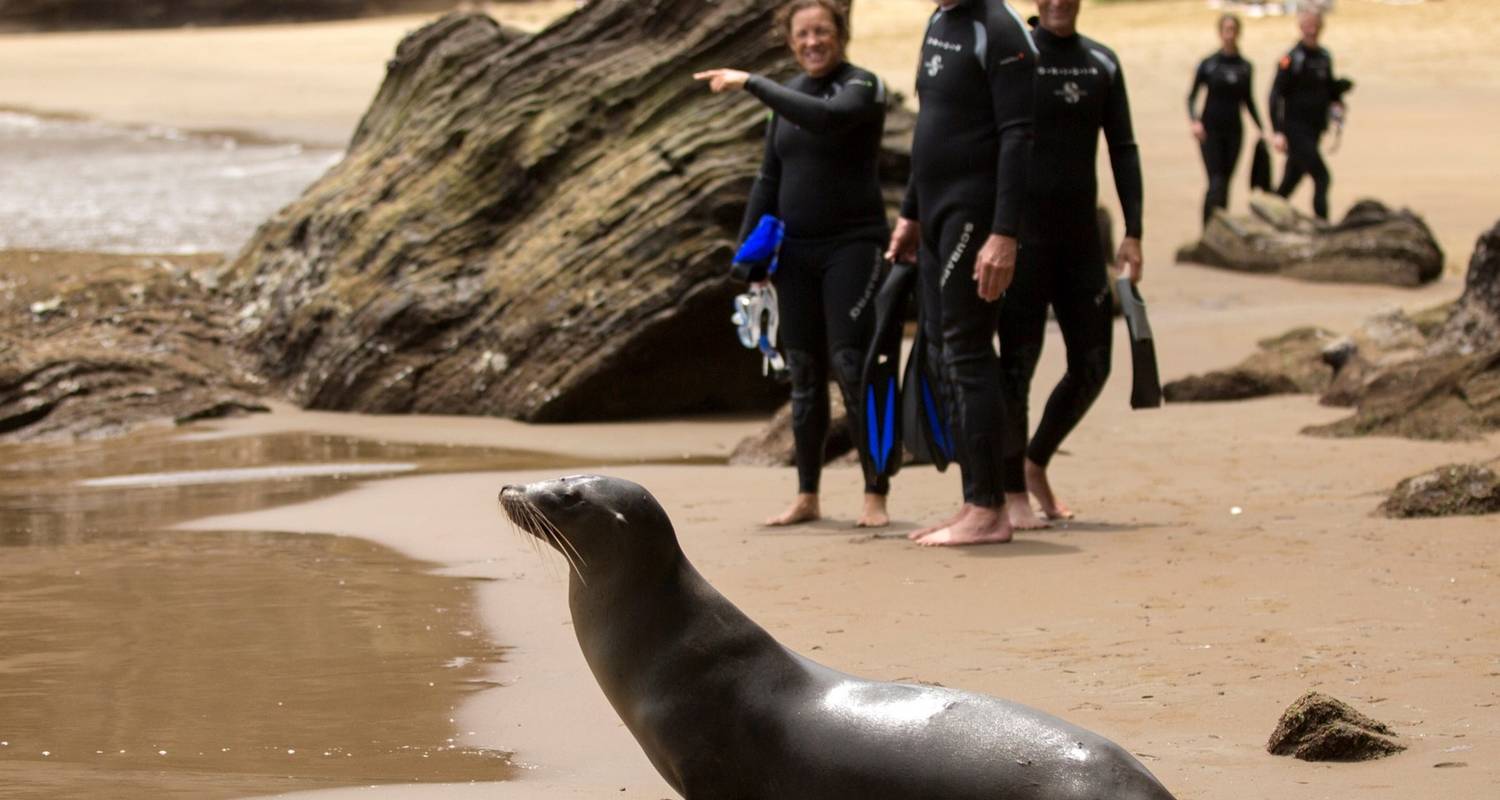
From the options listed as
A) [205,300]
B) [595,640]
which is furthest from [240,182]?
[595,640]

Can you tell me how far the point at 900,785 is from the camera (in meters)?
3.36

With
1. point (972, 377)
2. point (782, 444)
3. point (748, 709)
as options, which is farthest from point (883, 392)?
point (748, 709)

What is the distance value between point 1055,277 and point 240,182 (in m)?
16.3

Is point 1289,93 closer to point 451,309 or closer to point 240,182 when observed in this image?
point 451,309

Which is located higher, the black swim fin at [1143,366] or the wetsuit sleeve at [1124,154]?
the wetsuit sleeve at [1124,154]

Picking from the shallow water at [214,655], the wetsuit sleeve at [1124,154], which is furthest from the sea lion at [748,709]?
the wetsuit sleeve at [1124,154]

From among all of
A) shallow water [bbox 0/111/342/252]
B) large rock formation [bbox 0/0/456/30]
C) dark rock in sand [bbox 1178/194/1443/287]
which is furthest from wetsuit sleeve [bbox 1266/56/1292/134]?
→ large rock formation [bbox 0/0/456/30]

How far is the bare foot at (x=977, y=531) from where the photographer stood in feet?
20.9

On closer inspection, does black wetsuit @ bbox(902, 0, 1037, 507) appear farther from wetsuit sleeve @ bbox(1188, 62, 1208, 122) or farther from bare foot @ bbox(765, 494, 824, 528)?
wetsuit sleeve @ bbox(1188, 62, 1208, 122)

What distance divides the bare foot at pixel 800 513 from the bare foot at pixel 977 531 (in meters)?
0.70

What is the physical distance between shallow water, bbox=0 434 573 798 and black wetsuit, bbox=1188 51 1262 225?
10.6 m

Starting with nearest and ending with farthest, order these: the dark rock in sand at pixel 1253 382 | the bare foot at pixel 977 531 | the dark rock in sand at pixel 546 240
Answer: the bare foot at pixel 977 531 < the dark rock in sand at pixel 1253 382 < the dark rock in sand at pixel 546 240

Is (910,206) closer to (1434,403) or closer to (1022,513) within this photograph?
(1022,513)

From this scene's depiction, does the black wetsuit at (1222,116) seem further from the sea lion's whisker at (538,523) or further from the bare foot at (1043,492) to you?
the sea lion's whisker at (538,523)
